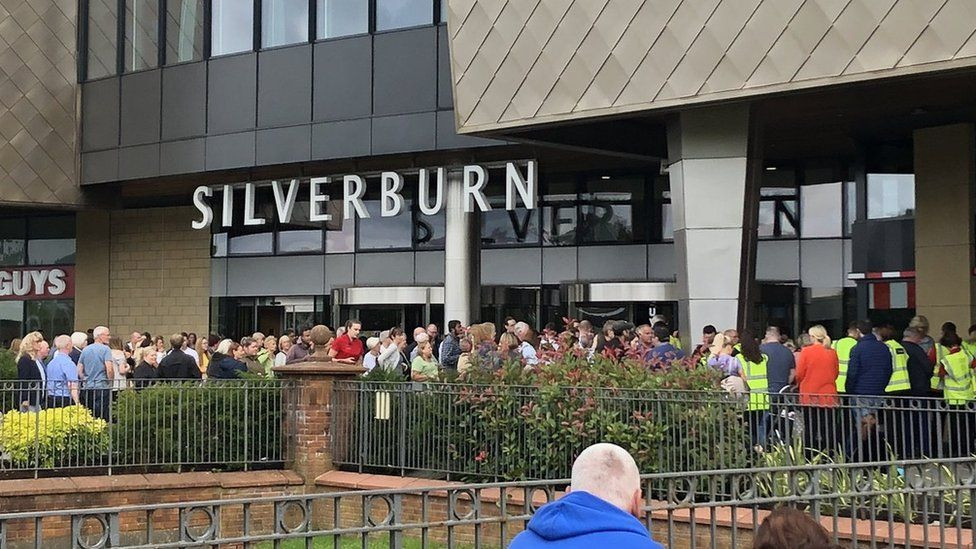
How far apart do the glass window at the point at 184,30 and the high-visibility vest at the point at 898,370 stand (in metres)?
18.1

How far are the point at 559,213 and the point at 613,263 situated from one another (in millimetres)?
1777

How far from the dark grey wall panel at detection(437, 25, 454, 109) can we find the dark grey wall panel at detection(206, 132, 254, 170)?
4800mm

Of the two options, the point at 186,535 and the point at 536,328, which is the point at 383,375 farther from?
the point at 536,328

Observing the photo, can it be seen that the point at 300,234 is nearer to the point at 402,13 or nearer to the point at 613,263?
the point at 402,13

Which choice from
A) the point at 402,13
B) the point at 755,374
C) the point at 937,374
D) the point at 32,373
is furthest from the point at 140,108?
the point at 937,374

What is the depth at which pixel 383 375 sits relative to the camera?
1428cm

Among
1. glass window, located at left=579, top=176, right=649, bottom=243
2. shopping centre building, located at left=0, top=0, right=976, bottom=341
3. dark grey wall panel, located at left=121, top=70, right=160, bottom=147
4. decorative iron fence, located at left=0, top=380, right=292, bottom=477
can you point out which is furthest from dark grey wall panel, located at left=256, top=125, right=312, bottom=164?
decorative iron fence, located at left=0, top=380, right=292, bottom=477

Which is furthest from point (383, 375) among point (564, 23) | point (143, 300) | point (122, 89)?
point (143, 300)

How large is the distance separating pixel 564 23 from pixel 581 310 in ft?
31.6

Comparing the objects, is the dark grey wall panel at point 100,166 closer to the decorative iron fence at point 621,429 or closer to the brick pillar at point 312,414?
the brick pillar at point 312,414

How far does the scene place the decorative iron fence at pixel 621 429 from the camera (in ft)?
35.3

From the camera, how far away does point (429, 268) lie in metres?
28.3

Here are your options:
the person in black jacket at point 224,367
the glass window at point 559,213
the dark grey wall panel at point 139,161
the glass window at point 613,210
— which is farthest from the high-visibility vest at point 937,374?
the dark grey wall panel at point 139,161

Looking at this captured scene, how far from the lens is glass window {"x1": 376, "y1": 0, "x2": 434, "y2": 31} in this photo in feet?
79.5
